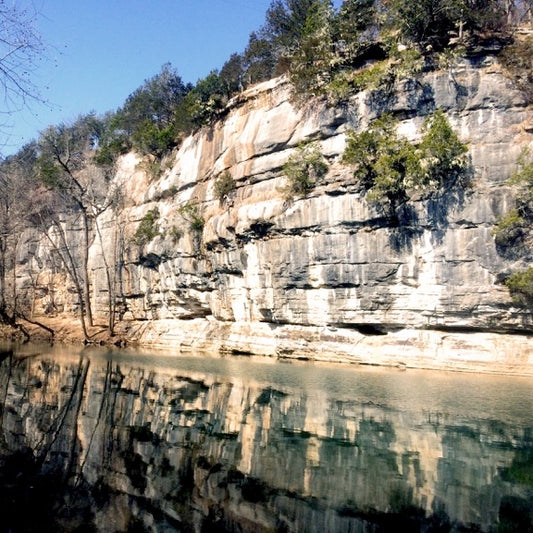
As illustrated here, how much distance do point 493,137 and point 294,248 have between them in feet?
39.9

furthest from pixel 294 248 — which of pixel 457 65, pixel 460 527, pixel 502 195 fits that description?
pixel 460 527

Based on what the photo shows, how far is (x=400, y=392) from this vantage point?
18.5m

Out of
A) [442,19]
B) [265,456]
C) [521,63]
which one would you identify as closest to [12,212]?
[442,19]

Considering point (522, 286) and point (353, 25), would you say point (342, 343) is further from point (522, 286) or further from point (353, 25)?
point (353, 25)

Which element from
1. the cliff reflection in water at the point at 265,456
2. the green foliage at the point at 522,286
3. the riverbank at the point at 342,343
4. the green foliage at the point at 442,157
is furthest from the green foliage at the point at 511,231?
the cliff reflection in water at the point at 265,456

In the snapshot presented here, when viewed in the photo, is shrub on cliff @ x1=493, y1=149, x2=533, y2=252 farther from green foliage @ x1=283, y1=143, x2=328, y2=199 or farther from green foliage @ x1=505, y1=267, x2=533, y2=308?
green foliage @ x1=283, y1=143, x2=328, y2=199

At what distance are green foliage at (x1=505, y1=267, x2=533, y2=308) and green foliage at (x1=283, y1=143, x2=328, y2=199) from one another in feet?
39.5

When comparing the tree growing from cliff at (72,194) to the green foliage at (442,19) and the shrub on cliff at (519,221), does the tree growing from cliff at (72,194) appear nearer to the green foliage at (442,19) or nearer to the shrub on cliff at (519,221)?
the green foliage at (442,19)

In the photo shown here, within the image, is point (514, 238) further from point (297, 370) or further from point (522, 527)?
point (522, 527)

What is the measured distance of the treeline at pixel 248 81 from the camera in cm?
2855

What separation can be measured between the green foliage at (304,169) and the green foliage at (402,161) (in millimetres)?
2106

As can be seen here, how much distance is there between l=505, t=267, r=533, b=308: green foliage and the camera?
22906mm

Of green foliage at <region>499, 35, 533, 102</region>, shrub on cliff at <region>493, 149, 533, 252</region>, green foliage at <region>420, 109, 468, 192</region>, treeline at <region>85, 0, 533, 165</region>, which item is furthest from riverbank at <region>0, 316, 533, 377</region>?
treeline at <region>85, 0, 533, 165</region>

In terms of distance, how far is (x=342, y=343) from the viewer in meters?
28.5
